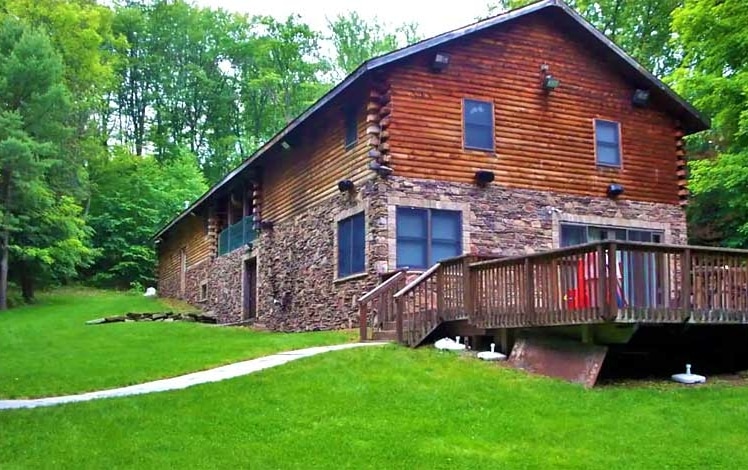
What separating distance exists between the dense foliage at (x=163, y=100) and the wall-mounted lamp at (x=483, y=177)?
7.50 m

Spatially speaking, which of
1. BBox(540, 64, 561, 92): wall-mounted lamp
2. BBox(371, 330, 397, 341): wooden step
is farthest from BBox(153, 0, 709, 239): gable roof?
BBox(371, 330, 397, 341): wooden step

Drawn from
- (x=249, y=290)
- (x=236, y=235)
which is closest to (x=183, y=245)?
(x=236, y=235)

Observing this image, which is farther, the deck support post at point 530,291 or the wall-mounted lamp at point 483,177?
the wall-mounted lamp at point 483,177

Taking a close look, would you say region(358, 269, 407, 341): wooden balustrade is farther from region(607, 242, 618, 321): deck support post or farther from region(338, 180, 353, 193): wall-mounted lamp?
region(607, 242, 618, 321): deck support post

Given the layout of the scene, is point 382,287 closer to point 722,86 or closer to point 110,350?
point 110,350

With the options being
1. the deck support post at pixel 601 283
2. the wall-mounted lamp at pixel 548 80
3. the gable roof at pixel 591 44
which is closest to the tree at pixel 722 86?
the gable roof at pixel 591 44

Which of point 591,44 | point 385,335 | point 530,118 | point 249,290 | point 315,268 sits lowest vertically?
point 385,335

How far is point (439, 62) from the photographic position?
57.6ft

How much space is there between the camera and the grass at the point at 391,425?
24.4 feet

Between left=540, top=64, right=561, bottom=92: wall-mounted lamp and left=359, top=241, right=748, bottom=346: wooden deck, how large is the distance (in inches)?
296

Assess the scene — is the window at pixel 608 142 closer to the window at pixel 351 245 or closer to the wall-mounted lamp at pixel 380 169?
the wall-mounted lamp at pixel 380 169

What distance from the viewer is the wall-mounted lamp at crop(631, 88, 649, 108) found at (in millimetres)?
19891

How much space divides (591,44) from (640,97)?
1.78 metres

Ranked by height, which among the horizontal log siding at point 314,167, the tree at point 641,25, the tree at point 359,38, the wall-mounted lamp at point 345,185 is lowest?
the wall-mounted lamp at point 345,185
